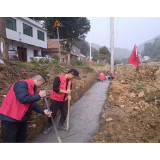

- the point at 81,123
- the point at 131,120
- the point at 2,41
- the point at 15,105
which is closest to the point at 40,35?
the point at 2,41

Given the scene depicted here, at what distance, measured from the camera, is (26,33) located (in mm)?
18328

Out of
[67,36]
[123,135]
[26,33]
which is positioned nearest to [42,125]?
[123,135]

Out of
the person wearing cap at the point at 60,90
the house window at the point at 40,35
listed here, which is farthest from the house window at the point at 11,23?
the person wearing cap at the point at 60,90

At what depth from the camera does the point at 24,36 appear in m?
17.7

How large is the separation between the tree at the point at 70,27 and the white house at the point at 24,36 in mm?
3761

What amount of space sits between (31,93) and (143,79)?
7.73m

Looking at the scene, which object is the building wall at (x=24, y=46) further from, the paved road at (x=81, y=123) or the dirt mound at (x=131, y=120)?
the dirt mound at (x=131, y=120)

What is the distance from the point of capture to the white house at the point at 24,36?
15.8m

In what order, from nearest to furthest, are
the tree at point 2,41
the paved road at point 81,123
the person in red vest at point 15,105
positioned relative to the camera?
the person in red vest at point 15,105 < the paved road at point 81,123 < the tree at point 2,41

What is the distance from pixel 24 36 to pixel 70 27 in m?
6.59

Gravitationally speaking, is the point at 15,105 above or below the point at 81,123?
above

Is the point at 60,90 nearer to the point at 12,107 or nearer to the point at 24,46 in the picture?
the point at 12,107

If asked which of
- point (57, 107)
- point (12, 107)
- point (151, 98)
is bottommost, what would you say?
point (151, 98)

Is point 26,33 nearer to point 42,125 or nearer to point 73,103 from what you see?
point 73,103
